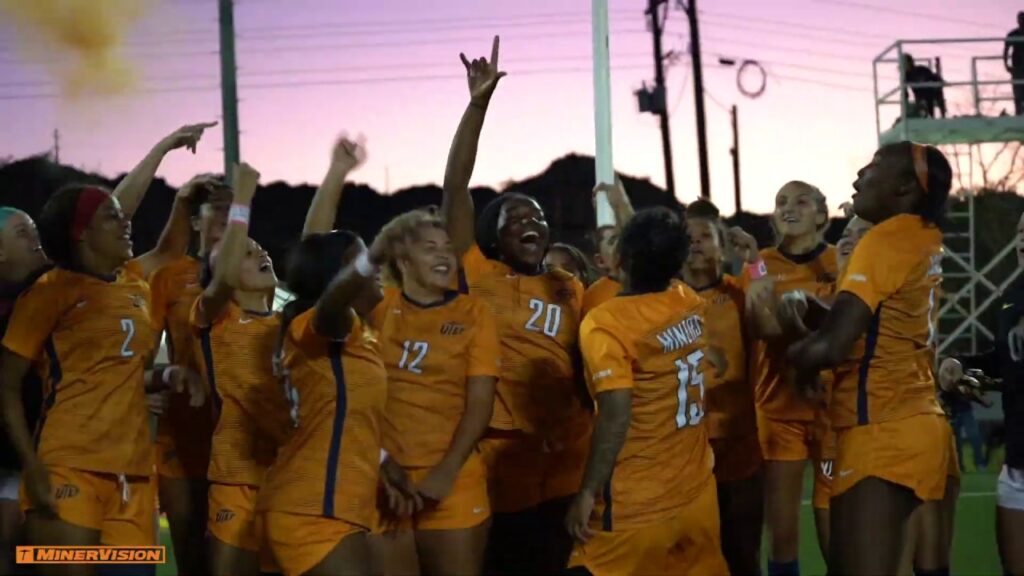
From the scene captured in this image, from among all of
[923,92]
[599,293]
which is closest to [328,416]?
[599,293]

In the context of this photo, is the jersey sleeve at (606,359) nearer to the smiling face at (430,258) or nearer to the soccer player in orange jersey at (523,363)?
the smiling face at (430,258)

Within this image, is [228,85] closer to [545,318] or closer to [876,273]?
[545,318]

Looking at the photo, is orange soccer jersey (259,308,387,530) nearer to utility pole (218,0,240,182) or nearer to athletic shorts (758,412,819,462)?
athletic shorts (758,412,819,462)

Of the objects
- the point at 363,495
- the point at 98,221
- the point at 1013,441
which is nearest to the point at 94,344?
the point at 98,221

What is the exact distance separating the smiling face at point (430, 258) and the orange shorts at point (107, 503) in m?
1.61

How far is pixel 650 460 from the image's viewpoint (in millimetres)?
4914

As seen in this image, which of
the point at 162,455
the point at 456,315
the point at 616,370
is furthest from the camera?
the point at 162,455

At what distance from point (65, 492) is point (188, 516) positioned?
122 cm

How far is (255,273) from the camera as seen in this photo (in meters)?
5.96

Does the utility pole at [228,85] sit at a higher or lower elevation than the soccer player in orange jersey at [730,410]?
higher

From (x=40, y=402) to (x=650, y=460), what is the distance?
127 inches

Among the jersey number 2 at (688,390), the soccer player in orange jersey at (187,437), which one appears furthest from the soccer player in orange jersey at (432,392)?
the soccer player in orange jersey at (187,437)

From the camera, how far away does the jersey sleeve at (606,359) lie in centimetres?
479

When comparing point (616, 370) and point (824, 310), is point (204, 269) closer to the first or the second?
point (616, 370)
